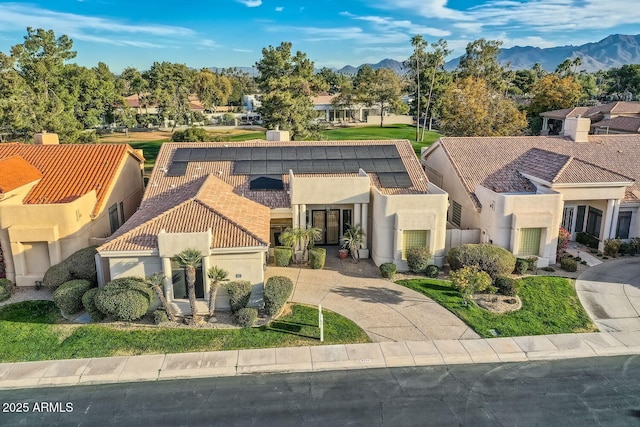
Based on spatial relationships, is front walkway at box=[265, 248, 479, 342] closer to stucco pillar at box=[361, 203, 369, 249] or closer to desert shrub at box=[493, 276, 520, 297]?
stucco pillar at box=[361, 203, 369, 249]

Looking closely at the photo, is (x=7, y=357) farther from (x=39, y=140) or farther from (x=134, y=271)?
(x=39, y=140)

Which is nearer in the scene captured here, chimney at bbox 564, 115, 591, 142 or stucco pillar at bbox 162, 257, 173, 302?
stucco pillar at bbox 162, 257, 173, 302

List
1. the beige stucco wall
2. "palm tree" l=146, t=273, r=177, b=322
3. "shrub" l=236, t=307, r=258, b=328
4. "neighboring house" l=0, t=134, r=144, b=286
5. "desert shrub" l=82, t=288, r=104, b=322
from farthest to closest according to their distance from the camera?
the beige stucco wall
"neighboring house" l=0, t=134, r=144, b=286
"desert shrub" l=82, t=288, r=104, b=322
"shrub" l=236, t=307, r=258, b=328
"palm tree" l=146, t=273, r=177, b=322

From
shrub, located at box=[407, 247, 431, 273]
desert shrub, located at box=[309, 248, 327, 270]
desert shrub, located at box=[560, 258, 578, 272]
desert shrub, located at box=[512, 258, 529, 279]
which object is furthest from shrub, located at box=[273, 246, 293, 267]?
desert shrub, located at box=[560, 258, 578, 272]

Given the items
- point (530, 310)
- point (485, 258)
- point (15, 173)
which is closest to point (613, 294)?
point (530, 310)

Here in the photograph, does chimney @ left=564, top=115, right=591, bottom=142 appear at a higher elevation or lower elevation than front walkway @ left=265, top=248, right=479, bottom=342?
higher

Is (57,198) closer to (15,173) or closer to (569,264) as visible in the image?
(15,173)

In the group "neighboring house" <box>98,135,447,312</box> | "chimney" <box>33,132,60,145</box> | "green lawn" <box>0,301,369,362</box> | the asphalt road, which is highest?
"chimney" <box>33,132,60,145</box>
